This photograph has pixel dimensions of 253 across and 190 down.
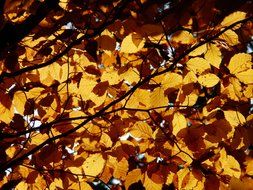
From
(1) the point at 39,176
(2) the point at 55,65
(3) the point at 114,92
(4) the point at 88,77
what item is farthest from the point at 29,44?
(1) the point at 39,176

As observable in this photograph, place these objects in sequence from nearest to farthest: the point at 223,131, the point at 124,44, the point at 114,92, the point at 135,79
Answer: the point at 124,44, the point at 223,131, the point at 135,79, the point at 114,92

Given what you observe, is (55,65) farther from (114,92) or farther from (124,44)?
(124,44)

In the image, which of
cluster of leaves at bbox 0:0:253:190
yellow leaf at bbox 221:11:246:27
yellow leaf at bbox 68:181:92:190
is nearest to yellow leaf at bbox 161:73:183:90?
cluster of leaves at bbox 0:0:253:190

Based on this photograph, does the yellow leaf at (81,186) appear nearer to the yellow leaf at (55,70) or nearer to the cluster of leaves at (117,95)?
the cluster of leaves at (117,95)

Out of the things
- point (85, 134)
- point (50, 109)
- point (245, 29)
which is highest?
point (245, 29)

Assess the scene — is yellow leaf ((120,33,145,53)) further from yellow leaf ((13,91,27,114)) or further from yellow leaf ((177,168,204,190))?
yellow leaf ((177,168,204,190))

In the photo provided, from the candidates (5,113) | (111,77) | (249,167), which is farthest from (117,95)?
(249,167)
